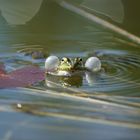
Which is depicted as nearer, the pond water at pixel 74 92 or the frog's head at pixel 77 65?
the pond water at pixel 74 92

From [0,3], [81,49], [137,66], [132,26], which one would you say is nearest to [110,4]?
[132,26]

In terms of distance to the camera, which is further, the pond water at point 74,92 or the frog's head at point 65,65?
the frog's head at point 65,65

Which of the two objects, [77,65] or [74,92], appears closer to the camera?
[74,92]

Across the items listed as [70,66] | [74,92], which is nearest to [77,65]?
[70,66]

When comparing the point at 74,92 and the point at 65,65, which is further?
the point at 65,65

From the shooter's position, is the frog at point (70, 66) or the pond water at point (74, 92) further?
the frog at point (70, 66)

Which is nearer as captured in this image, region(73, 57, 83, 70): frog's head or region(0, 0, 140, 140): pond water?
region(0, 0, 140, 140): pond water

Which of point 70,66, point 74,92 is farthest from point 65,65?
point 74,92

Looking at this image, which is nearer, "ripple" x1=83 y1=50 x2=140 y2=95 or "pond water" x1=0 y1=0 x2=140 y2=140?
"pond water" x1=0 y1=0 x2=140 y2=140

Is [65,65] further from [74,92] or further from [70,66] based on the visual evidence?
[74,92]
